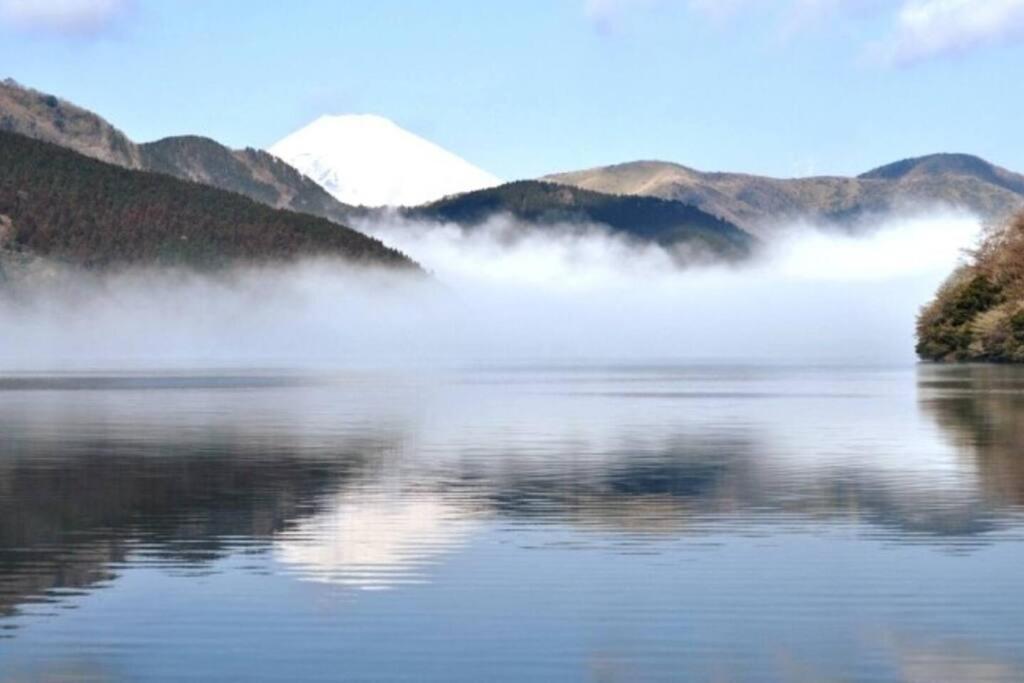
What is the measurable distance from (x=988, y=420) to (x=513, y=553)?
44604 mm

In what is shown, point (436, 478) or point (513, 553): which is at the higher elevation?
point (436, 478)

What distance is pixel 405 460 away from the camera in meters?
55.2

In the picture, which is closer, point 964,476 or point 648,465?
point 964,476

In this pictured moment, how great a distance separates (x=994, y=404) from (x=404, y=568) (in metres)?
61.2

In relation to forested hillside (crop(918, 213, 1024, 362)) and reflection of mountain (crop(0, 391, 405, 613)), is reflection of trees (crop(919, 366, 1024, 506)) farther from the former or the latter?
forested hillside (crop(918, 213, 1024, 362))

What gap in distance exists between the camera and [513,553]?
33562 mm

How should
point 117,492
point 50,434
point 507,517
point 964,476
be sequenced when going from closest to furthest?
1. point 507,517
2. point 117,492
3. point 964,476
4. point 50,434

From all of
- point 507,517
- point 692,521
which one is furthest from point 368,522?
point 692,521

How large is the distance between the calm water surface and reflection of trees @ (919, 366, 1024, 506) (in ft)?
1.05

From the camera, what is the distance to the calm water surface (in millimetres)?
24109

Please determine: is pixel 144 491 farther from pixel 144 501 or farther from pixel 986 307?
pixel 986 307

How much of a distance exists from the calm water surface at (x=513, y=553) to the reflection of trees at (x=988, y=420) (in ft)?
1.05

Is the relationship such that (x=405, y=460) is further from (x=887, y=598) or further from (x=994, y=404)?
(x=994, y=404)

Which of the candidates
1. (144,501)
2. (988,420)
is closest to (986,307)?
(988,420)
